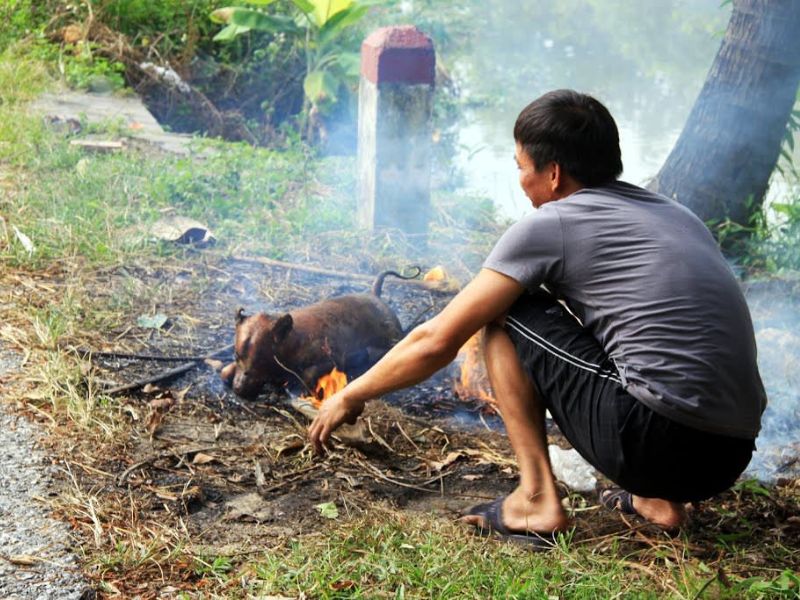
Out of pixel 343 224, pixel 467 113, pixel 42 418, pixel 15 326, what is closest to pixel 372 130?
pixel 343 224

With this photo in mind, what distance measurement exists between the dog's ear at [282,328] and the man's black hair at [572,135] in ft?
5.35

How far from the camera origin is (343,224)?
24.4ft

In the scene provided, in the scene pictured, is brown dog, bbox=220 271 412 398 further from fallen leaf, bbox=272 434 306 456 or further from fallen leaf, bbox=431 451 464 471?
fallen leaf, bbox=431 451 464 471

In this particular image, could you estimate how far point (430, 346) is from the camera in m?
3.52

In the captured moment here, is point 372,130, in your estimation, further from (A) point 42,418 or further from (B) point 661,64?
(B) point 661,64

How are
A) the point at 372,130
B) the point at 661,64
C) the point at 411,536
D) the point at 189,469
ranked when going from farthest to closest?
the point at 661,64 → the point at 372,130 → the point at 189,469 → the point at 411,536

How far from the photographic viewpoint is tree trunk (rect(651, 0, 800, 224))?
260 inches

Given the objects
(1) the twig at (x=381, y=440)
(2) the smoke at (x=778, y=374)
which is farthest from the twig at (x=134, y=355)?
(2) the smoke at (x=778, y=374)

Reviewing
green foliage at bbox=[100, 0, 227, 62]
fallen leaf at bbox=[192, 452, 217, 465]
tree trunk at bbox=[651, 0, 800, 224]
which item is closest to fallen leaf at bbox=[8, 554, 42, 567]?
fallen leaf at bbox=[192, 452, 217, 465]

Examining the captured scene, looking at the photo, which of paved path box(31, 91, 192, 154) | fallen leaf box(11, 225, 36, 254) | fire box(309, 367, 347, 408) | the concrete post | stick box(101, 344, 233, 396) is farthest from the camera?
paved path box(31, 91, 192, 154)

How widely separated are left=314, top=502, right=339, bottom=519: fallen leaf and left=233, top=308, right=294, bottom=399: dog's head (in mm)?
1044

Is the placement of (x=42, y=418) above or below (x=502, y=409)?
below

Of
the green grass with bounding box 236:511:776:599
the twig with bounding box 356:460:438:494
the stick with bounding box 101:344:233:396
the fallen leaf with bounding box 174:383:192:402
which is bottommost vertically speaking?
the twig with bounding box 356:460:438:494

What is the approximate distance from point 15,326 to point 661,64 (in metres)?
13.4
